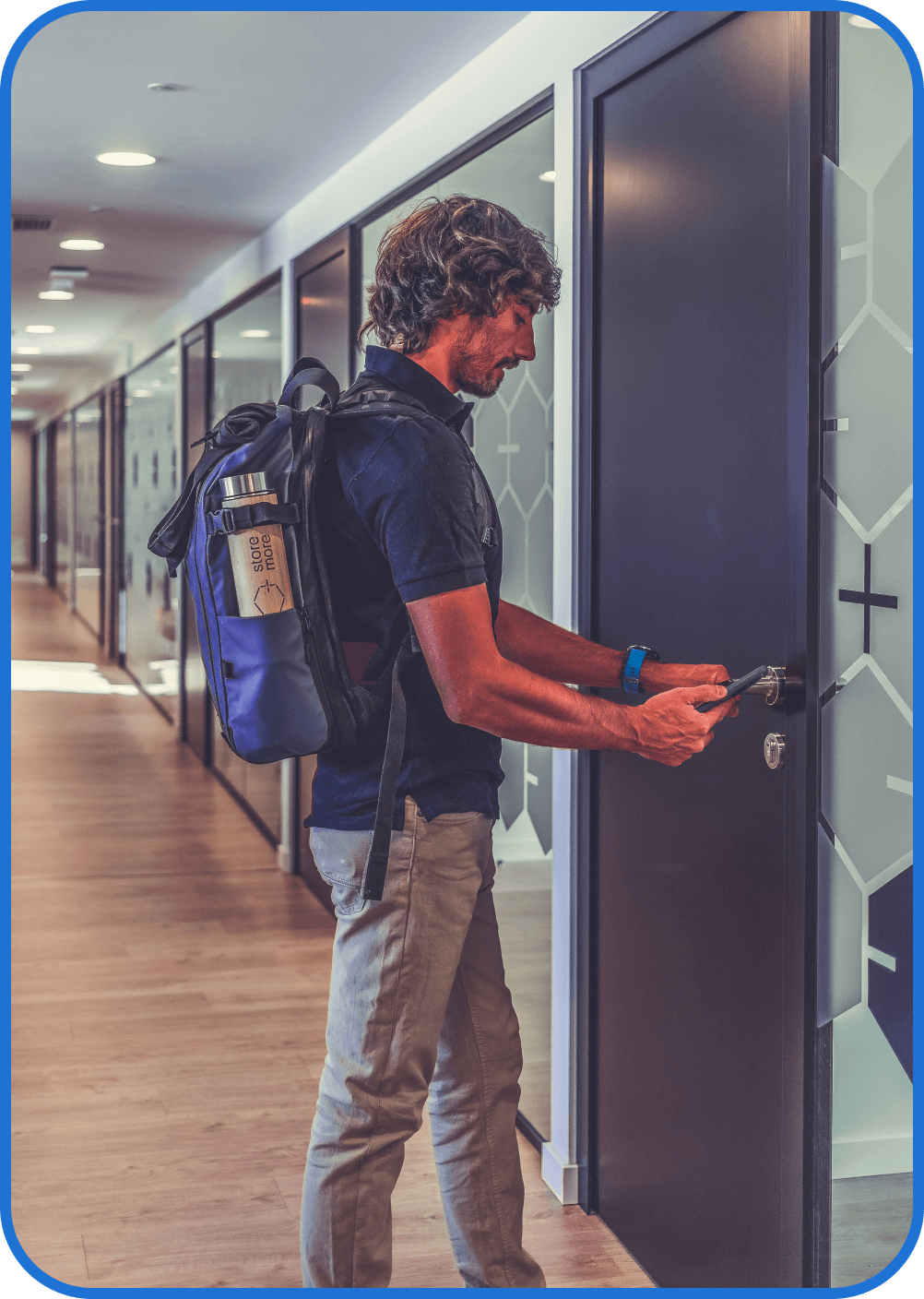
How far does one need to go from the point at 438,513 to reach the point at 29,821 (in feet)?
15.5

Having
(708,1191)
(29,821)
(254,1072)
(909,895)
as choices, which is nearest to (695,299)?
(909,895)

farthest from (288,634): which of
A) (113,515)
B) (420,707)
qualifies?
(113,515)

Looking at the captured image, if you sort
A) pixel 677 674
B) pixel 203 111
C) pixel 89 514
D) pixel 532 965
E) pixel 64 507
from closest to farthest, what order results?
1. pixel 677 674
2. pixel 532 965
3. pixel 203 111
4. pixel 89 514
5. pixel 64 507

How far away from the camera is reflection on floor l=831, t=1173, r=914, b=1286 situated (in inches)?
71.8

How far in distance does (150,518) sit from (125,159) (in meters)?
5.00

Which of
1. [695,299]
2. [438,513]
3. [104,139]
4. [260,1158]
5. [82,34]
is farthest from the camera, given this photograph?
[104,139]

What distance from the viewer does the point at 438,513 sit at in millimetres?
1669

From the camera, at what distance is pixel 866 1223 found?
1.86m

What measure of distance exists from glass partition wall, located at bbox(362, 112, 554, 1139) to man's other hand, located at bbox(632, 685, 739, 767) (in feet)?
3.39

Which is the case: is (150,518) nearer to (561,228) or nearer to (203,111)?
(203,111)

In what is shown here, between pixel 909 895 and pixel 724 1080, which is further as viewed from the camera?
pixel 724 1080

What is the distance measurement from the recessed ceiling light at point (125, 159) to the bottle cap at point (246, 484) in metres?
3.01

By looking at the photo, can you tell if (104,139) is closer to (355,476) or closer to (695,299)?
(695,299)

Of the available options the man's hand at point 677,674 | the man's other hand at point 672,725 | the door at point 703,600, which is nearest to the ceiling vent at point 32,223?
the door at point 703,600
